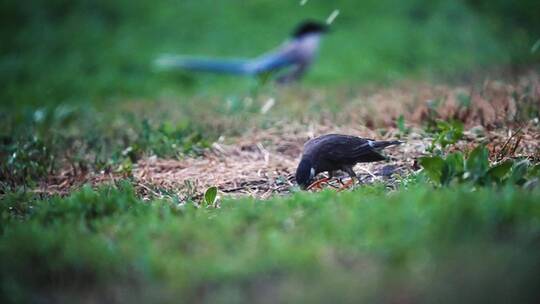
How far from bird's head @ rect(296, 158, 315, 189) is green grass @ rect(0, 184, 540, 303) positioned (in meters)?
0.72

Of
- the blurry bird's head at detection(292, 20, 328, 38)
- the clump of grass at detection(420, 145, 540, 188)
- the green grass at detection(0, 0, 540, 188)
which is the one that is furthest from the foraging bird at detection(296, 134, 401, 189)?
the blurry bird's head at detection(292, 20, 328, 38)

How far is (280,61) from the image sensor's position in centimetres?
1023

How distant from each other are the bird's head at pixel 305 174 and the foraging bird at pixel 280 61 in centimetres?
650

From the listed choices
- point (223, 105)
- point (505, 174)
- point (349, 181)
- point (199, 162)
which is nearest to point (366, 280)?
point (505, 174)

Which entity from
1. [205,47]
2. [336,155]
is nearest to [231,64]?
[205,47]

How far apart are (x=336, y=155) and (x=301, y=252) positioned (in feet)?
4.66

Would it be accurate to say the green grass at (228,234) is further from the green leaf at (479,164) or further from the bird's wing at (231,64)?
the bird's wing at (231,64)

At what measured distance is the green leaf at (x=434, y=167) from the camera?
2941 millimetres

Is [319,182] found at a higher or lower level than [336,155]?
lower

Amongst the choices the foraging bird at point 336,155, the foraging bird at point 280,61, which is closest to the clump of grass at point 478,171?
the foraging bird at point 336,155

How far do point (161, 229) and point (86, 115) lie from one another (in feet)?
14.0

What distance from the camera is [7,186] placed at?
396cm

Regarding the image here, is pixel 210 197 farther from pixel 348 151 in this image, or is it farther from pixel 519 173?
pixel 519 173

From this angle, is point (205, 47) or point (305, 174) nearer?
point (305, 174)
